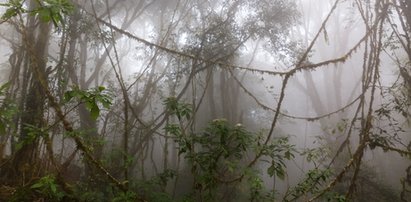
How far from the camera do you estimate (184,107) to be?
4.39 metres

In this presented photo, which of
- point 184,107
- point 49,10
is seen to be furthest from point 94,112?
point 184,107

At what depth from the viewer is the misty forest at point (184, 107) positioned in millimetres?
3707

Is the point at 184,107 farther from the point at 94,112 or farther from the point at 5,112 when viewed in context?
the point at 5,112

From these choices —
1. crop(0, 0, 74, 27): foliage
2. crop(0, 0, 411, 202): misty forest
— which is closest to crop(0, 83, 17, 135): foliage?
crop(0, 0, 411, 202): misty forest

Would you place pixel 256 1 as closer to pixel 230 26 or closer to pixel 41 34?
pixel 230 26

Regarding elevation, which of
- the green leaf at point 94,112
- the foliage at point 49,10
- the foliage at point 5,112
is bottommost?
the green leaf at point 94,112

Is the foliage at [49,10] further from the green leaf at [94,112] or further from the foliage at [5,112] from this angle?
the foliage at [5,112]

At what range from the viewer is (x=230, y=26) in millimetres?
9914

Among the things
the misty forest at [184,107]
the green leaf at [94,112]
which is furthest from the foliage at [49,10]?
the green leaf at [94,112]

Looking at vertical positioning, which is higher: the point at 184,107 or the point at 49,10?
the point at 49,10

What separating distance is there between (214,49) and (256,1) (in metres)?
2.22

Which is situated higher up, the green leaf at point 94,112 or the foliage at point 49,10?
the foliage at point 49,10

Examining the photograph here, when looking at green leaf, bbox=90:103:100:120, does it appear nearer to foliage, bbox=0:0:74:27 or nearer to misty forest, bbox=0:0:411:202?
misty forest, bbox=0:0:411:202

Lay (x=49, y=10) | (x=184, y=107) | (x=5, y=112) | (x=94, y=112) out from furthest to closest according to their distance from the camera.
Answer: (x=184, y=107) → (x=5, y=112) → (x=94, y=112) → (x=49, y=10)
